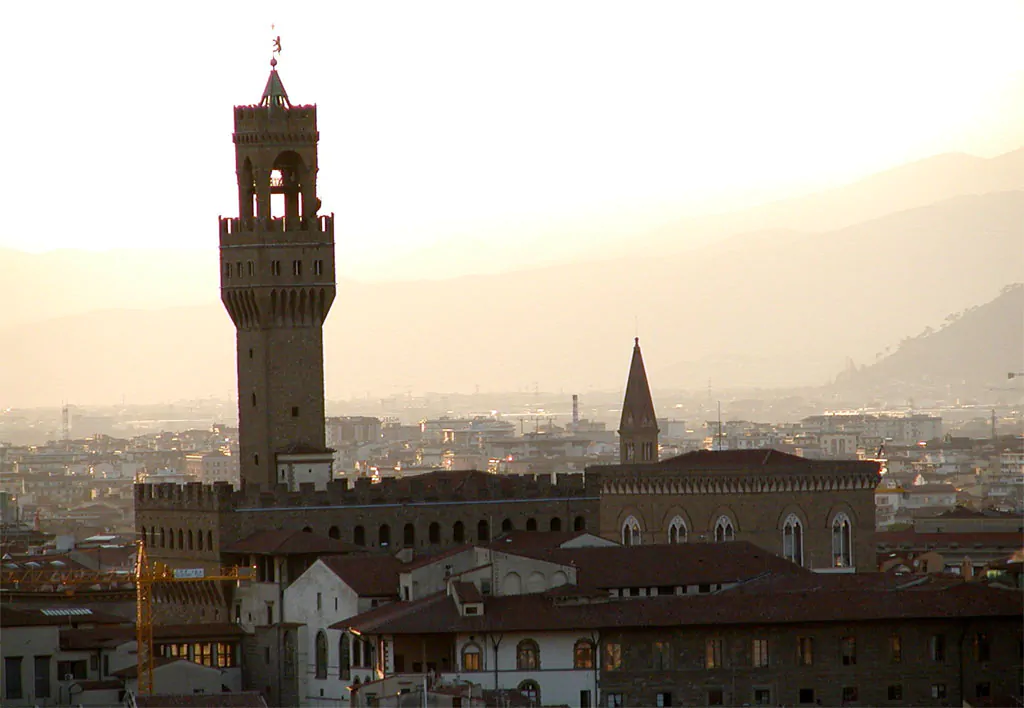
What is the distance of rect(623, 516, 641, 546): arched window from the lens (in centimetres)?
8888

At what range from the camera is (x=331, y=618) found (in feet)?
247

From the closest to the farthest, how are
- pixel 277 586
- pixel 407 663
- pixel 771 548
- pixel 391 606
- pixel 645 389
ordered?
pixel 407 663, pixel 391 606, pixel 277 586, pixel 771 548, pixel 645 389

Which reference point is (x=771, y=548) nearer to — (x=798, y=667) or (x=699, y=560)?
(x=699, y=560)

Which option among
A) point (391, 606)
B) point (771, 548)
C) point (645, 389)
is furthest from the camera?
point (645, 389)

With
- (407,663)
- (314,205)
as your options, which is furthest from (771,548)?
(407,663)

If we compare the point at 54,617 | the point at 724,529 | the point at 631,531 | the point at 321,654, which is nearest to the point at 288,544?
the point at 54,617

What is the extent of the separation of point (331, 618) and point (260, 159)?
1909 cm

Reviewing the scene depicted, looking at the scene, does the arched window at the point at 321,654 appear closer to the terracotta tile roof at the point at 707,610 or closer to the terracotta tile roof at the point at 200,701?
the terracotta tile roof at the point at 707,610

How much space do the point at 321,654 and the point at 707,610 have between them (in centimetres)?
1026

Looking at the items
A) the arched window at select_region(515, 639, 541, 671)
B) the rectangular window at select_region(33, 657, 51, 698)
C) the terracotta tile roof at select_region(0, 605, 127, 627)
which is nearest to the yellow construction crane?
the terracotta tile roof at select_region(0, 605, 127, 627)

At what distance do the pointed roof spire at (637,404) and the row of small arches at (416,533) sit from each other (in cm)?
1681

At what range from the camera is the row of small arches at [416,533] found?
86.1 m

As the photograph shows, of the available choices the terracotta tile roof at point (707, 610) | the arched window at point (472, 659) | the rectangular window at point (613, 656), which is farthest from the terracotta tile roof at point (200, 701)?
the rectangular window at point (613, 656)

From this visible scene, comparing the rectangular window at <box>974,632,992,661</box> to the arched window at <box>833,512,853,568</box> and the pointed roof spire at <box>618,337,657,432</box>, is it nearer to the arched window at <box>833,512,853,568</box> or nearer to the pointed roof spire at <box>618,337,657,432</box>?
the arched window at <box>833,512,853,568</box>
